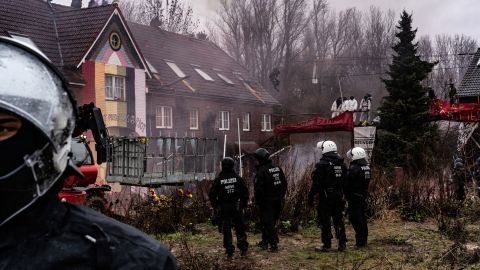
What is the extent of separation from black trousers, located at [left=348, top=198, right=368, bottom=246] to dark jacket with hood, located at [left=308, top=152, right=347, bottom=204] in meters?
0.48

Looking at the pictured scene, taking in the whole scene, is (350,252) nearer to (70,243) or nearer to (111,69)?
(70,243)

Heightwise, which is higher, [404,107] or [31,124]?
[404,107]

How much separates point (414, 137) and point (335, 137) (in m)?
3.43

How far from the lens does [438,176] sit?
1299cm

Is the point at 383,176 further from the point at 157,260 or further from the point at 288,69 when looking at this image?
the point at 288,69

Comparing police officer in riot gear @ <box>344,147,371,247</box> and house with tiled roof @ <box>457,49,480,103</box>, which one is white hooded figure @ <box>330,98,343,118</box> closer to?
house with tiled roof @ <box>457,49,480,103</box>

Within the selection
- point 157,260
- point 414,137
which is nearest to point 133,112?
point 414,137

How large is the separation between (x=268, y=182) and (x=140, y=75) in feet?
53.7

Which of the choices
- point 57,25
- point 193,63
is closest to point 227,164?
point 57,25

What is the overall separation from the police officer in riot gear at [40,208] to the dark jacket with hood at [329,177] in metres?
7.74

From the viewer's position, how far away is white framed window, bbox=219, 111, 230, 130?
3091 centimetres

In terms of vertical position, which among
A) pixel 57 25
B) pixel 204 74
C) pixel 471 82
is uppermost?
pixel 57 25

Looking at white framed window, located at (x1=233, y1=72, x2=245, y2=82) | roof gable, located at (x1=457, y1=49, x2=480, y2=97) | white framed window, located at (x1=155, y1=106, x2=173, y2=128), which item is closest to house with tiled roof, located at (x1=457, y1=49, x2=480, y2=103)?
roof gable, located at (x1=457, y1=49, x2=480, y2=97)

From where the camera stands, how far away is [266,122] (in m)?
34.6
